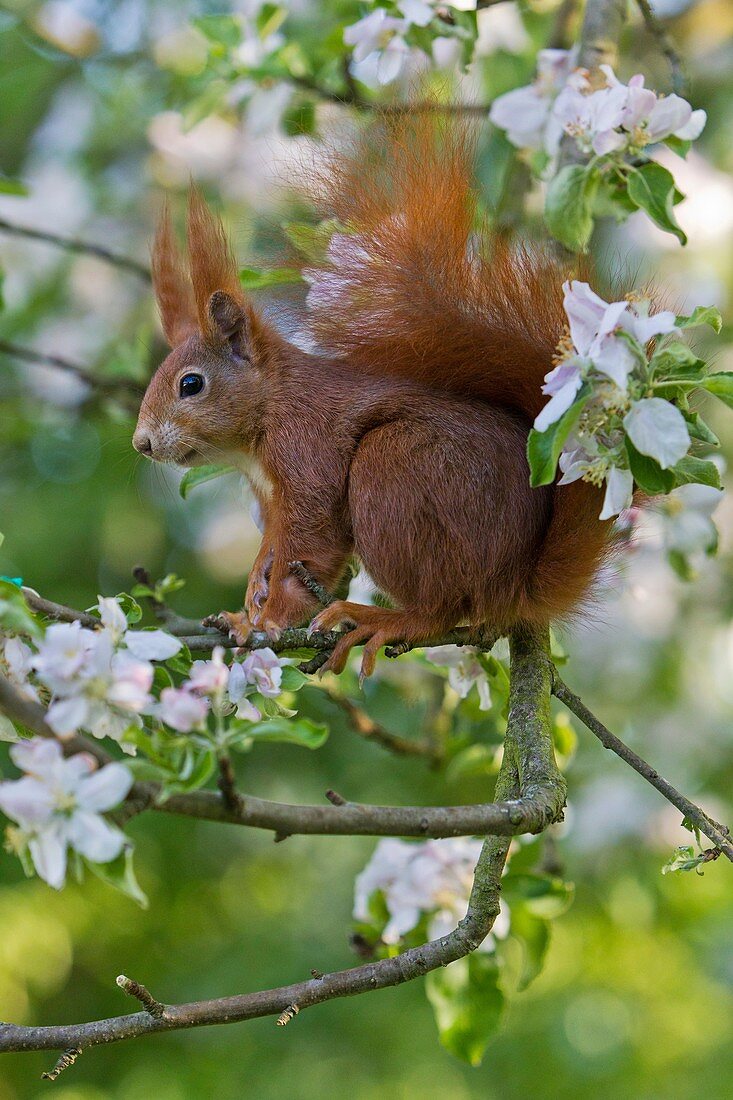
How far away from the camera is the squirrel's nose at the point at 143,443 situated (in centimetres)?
160

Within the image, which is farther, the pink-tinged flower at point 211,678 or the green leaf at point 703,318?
the green leaf at point 703,318

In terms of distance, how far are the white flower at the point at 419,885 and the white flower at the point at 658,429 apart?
83 cm

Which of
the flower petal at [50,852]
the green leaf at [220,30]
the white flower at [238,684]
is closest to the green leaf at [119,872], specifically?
the flower petal at [50,852]

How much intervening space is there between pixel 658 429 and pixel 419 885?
852 millimetres

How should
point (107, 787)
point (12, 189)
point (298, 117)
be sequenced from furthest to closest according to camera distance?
point (298, 117) → point (12, 189) → point (107, 787)

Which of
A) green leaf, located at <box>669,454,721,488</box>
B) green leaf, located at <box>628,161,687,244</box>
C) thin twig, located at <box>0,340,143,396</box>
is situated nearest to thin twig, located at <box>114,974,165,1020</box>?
green leaf, located at <box>669,454,721,488</box>

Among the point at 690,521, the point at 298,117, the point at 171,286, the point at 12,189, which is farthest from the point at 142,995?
the point at 298,117

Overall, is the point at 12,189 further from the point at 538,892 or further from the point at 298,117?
the point at 538,892

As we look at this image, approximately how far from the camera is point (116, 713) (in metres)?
0.91

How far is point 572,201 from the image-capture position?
4.53 ft

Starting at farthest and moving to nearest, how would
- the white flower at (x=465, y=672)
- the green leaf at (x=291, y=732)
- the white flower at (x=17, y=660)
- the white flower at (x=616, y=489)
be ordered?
the white flower at (x=465, y=672), the white flower at (x=616, y=489), the white flower at (x=17, y=660), the green leaf at (x=291, y=732)

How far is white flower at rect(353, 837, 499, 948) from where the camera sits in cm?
159

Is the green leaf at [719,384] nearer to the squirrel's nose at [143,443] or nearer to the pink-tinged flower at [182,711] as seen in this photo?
the pink-tinged flower at [182,711]

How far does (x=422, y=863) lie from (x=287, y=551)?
0.49 m
